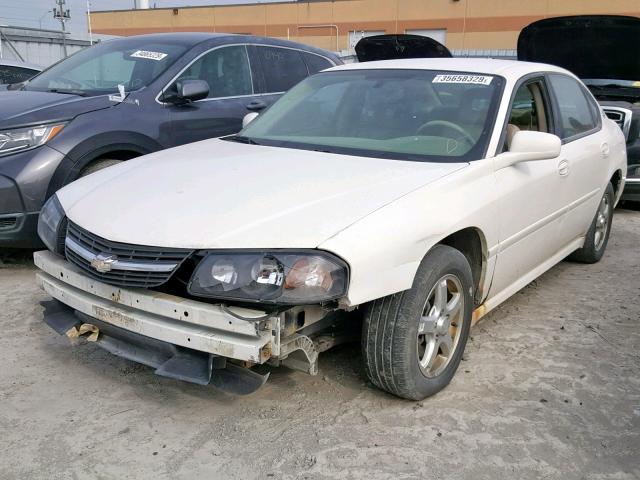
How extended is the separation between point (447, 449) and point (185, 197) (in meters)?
1.56

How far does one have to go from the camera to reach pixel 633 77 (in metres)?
7.93

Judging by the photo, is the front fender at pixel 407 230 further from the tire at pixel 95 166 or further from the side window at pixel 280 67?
the side window at pixel 280 67

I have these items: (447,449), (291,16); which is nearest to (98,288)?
(447,449)

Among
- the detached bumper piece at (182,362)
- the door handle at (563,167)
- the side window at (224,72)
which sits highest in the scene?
the side window at (224,72)

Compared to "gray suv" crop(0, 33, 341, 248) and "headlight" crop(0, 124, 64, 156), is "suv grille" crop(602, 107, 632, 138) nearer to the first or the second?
"gray suv" crop(0, 33, 341, 248)

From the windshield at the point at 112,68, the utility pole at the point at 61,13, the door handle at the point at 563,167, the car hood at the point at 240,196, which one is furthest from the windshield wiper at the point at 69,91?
the utility pole at the point at 61,13

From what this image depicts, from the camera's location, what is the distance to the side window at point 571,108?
4.31 meters

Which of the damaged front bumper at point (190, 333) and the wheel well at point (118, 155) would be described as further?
the wheel well at point (118, 155)

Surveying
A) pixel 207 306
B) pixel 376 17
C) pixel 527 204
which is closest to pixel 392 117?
pixel 527 204

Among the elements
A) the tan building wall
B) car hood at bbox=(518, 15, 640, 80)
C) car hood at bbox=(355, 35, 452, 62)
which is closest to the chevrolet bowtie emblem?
car hood at bbox=(355, 35, 452, 62)

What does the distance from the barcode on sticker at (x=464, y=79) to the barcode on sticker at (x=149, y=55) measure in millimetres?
2620

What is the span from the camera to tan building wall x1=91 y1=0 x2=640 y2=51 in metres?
31.0

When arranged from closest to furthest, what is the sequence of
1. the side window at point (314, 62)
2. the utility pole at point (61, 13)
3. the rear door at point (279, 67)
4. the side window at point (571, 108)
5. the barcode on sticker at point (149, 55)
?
the side window at point (571, 108) < the barcode on sticker at point (149, 55) < the rear door at point (279, 67) < the side window at point (314, 62) < the utility pole at point (61, 13)

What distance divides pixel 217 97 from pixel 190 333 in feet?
11.5
